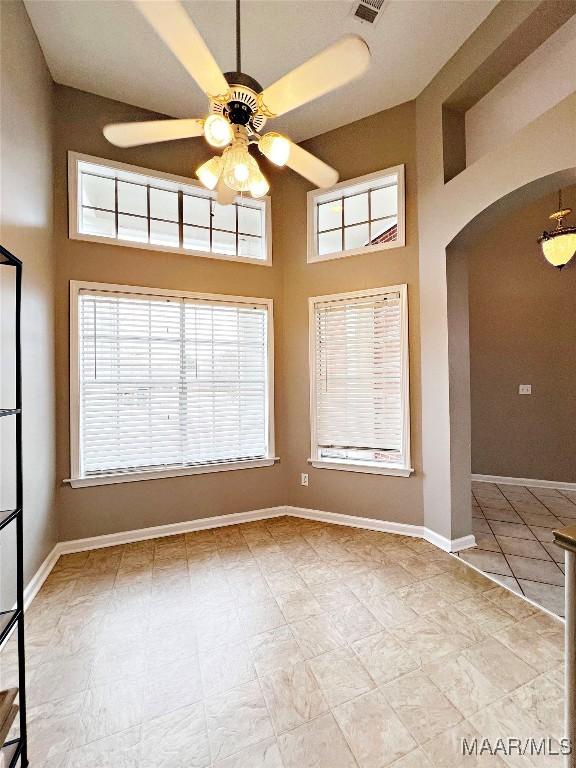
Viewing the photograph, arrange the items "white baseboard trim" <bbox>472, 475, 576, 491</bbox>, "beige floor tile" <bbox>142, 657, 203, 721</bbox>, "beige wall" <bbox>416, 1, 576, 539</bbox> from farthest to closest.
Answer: "white baseboard trim" <bbox>472, 475, 576, 491</bbox> → "beige wall" <bbox>416, 1, 576, 539</bbox> → "beige floor tile" <bbox>142, 657, 203, 721</bbox>

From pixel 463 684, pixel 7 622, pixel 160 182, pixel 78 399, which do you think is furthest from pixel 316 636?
pixel 160 182

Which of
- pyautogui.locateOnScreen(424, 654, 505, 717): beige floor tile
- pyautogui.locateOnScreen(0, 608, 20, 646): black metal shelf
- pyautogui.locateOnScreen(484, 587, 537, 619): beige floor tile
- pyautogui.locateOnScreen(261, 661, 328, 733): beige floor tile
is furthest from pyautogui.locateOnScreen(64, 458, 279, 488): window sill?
pyautogui.locateOnScreen(424, 654, 505, 717): beige floor tile

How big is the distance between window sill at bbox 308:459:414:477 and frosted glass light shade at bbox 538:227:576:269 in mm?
2648

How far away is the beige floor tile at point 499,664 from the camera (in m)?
1.66

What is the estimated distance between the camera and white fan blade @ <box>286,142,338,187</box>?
1849mm

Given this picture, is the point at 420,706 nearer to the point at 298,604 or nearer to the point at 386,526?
the point at 298,604

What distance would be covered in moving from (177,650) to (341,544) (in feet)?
5.14

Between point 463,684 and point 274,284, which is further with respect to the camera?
point 274,284

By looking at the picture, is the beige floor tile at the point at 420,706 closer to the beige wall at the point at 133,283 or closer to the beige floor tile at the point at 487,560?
the beige floor tile at the point at 487,560

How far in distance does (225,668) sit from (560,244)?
4.44 metres

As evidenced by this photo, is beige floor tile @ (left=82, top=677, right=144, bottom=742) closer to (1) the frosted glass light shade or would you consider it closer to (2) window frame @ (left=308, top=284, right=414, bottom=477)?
(2) window frame @ (left=308, top=284, right=414, bottom=477)

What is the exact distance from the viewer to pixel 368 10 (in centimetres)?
238

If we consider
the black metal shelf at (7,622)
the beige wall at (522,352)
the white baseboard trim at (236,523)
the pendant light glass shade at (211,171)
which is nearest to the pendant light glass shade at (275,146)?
the pendant light glass shade at (211,171)

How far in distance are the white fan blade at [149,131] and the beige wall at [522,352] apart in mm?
4438
